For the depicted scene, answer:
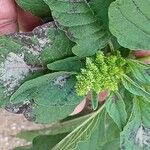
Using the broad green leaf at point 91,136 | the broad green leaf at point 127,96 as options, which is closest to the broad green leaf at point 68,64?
the broad green leaf at point 127,96

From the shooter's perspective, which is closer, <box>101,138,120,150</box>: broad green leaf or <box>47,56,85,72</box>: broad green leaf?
<box>47,56,85,72</box>: broad green leaf

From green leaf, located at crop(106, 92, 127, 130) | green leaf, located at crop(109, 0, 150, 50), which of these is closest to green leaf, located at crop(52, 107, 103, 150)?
green leaf, located at crop(106, 92, 127, 130)

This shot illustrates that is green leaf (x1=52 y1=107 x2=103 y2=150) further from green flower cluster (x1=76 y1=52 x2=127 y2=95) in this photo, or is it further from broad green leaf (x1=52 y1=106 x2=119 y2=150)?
green flower cluster (x1=76 y1=52 x2=127 y2=95)

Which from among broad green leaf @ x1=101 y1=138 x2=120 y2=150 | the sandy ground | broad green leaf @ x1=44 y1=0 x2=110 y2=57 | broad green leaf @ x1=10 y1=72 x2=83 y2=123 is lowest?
the sandy ground

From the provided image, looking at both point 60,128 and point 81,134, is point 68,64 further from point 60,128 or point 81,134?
point 60,128

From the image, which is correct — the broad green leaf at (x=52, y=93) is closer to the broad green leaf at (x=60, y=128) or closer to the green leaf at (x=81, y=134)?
Answer: the green leaf at (x=81, y=134)

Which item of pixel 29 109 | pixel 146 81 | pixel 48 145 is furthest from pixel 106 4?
pixel 48 145

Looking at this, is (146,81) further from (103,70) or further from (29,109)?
(29,109)
